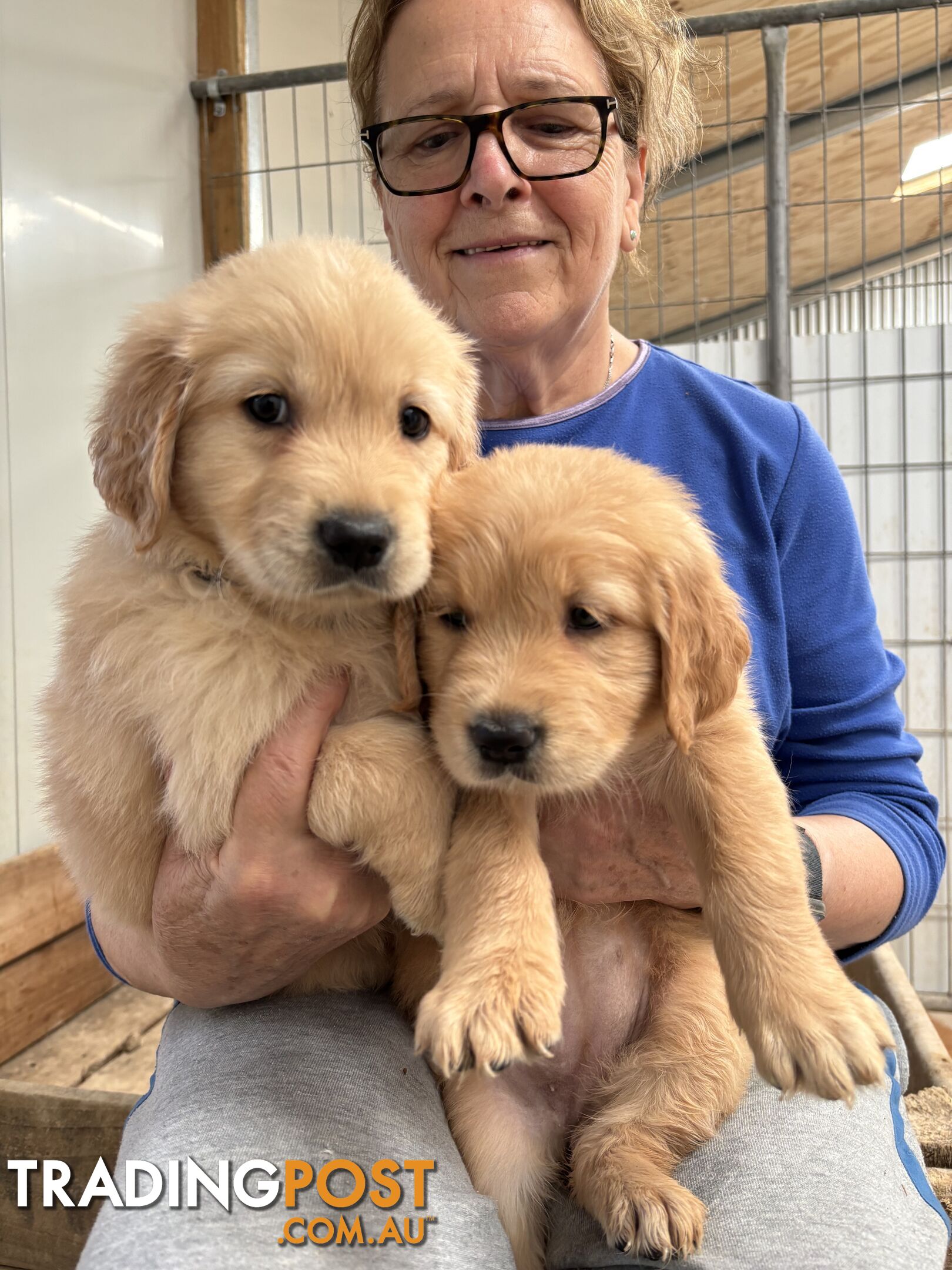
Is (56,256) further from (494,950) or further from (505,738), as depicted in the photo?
(494,950)

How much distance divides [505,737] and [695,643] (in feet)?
1.15

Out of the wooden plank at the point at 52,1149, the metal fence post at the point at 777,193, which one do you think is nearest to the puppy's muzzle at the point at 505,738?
the wooden plank at the point at 52,1149

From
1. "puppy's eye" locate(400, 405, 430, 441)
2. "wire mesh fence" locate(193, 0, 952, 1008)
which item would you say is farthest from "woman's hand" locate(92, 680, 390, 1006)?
"wire mesh fence" locate(193, 0, 952, 1008)

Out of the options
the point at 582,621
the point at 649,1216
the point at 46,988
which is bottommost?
the point at 46,988

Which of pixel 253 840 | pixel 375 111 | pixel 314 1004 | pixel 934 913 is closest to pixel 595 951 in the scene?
pixel 314 1004

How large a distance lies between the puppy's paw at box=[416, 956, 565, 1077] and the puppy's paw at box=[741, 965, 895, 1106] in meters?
0.28

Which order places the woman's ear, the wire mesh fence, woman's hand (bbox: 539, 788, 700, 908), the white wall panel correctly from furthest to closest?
the wire mesh fence
the white wall panel
the woman's ear
woman's hand (bbox: 539, 788, 700, 908)

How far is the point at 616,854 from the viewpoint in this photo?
161 centimetres

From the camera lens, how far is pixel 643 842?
1.61 m

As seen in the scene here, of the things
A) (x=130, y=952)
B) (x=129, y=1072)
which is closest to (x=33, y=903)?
(x=129, y=1072)

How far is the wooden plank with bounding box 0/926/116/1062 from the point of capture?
3.20 m

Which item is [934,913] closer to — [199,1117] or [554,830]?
[554,830]

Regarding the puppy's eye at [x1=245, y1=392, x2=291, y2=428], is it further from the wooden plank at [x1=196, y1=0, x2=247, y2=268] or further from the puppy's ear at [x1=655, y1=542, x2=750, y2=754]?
the wooden plank at [x1=196, y1=0, x2=247, y2=268]

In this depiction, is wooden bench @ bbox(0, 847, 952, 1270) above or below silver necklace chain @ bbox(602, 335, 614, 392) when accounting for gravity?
below
